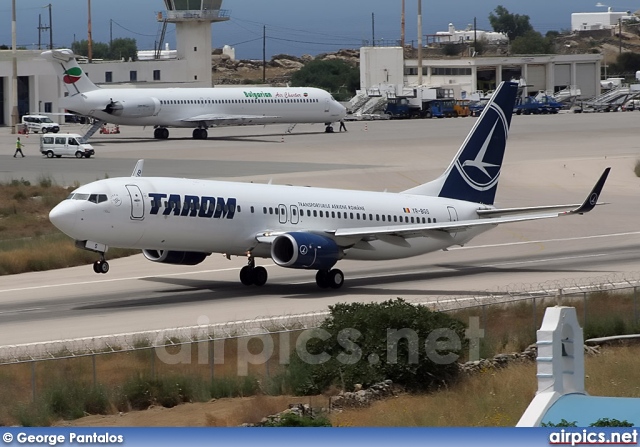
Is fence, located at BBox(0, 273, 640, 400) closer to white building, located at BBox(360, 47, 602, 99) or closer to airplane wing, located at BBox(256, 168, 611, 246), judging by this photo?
airplane wing, located at BBox(256, 168, 611, 246)

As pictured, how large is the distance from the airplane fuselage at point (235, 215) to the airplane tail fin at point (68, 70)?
227 ft

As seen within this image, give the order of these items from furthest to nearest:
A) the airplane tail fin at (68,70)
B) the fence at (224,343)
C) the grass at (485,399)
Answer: the airplane tail fin at (68,70) → the fence at (224,343) → the grass at (485,399)

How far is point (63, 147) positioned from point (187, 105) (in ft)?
72.2

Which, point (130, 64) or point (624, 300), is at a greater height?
point (130, 64)

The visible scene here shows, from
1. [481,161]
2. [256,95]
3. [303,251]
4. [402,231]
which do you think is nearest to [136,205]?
[303,251]

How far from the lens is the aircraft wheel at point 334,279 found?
1697 inches

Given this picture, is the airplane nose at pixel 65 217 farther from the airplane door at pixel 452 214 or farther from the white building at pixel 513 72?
the white building at pixel 513 72

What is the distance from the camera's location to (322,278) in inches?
1697

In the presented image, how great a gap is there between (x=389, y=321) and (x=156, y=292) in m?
14.9

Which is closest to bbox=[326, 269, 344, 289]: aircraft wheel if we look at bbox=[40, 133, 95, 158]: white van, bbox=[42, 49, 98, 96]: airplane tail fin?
bbox=[40, 133, 95, 158]: white van

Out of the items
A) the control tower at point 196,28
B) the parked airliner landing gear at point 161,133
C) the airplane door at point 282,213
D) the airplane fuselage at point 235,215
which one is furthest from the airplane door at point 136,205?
the control tower at point 196,28

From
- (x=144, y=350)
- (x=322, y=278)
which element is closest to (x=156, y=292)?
(x=322, y=278)

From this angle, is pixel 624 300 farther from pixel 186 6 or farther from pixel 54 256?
pixel 186 6

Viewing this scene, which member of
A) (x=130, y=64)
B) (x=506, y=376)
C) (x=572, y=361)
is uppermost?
(x=130, y=64)
